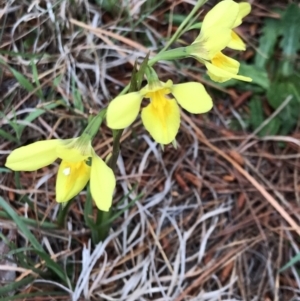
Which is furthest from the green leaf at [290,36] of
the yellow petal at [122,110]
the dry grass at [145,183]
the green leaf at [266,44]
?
the yellow petal at [122,110]

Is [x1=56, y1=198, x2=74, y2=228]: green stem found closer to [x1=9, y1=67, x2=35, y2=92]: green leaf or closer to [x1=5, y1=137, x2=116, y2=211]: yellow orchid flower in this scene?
[x1=5, y1=137, x2=116, y2=211]: yellow orchid flower

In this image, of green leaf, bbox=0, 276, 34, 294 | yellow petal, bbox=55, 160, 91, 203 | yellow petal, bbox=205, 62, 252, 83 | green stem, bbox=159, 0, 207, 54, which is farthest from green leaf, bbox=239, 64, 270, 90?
green leaf, bbox=0, 276, 34, 294

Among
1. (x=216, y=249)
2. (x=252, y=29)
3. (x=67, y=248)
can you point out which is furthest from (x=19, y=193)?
(x=252, y=29)

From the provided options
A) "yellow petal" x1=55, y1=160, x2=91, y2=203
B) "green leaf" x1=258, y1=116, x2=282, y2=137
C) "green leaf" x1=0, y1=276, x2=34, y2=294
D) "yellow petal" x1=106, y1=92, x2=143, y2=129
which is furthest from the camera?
"green leaf" x1=258, y1=116, x2=282, y2=137

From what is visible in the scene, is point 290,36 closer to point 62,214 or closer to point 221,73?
point 221,73

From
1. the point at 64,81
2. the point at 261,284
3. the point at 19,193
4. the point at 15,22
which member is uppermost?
the point at 15,22

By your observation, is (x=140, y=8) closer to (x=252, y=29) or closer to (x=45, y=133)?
(x=252, y=29)

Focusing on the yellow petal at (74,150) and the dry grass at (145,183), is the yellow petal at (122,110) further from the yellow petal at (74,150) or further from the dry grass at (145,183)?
the dry grass at (145,183)
